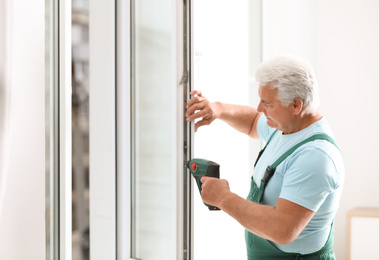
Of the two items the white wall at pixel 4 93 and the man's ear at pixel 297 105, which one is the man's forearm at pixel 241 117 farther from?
the white wall at pixel 4 93

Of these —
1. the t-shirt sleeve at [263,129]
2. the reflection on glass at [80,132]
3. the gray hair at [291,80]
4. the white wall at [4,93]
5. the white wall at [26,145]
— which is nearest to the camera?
the white wall at [4,93]

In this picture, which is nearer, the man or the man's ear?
the man

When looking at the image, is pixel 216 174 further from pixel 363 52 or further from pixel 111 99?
pixel 363 52

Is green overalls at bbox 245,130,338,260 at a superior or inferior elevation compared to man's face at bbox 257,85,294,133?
inferior

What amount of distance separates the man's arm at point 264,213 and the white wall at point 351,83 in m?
2.26

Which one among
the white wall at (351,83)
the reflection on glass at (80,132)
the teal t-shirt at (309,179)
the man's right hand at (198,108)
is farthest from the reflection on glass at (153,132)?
the white wall at (351,83)

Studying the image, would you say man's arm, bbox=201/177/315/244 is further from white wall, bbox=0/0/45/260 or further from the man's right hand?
white wall, bbox=0/0/45/260

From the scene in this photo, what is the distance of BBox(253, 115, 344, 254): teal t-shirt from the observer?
47.7 inches

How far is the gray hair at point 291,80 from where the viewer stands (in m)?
1.30

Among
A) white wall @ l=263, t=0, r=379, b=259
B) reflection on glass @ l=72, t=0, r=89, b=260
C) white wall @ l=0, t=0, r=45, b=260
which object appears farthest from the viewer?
white wall @ l=263, t=0, r=379, b=259

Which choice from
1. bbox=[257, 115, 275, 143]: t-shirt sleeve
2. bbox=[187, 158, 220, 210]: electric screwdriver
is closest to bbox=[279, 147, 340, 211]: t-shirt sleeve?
bbox=[187, 158, 220, 210]: electric screwdriver

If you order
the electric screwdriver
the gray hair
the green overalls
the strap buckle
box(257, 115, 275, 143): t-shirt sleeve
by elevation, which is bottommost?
the green overalls

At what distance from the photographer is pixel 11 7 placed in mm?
1050

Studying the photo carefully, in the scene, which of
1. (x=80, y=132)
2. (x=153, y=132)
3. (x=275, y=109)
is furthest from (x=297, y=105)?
(x=80, y=132)
